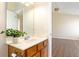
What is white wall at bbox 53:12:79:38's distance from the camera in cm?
215

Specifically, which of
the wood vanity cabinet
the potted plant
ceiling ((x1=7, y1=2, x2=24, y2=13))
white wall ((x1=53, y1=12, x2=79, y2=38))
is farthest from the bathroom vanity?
ceiling ((x1=7, y1=2, x2=24, y2=13))

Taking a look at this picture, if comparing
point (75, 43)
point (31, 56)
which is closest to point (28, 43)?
point (31, 56)

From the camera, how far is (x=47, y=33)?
216cm

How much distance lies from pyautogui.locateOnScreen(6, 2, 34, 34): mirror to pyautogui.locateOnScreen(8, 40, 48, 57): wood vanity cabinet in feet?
0.85

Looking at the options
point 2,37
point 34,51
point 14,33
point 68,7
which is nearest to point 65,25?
point 68,7

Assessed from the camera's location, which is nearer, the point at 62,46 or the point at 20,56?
the point at 20,56

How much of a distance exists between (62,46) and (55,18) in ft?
1.56

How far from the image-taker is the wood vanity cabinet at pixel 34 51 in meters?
2.05

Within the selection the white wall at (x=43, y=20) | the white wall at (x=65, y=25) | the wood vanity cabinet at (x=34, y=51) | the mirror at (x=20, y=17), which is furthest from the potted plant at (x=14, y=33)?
the white wall at (x=65, y=25)

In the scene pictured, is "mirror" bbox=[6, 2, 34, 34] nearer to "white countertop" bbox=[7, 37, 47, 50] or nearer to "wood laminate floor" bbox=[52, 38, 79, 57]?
"white countertop" bbox=[7, 37, 47, 50]

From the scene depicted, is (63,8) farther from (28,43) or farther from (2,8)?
(2,8)

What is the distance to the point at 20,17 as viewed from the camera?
218cm

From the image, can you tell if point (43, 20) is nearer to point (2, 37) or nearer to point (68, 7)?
point (68, 7)

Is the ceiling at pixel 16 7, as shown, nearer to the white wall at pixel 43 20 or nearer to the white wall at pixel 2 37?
the white wall at pixel 2 37
